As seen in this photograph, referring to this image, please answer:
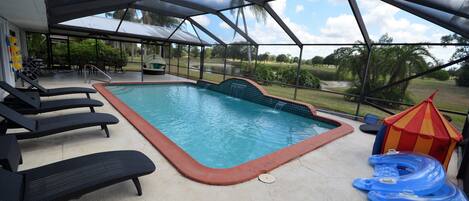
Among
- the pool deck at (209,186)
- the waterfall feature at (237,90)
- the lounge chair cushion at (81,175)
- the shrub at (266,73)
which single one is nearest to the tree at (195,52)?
the shrub at (266,73)

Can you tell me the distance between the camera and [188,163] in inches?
125

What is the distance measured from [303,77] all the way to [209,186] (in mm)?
12246

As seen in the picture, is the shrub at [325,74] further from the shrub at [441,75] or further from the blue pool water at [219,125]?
the blue pool water at [219,125]

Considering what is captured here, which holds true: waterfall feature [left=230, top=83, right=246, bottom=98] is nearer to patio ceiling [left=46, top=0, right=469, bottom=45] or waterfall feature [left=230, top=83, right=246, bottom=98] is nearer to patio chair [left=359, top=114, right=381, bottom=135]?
patio ceiling [left=46, top=0, right=469, bottom=45]

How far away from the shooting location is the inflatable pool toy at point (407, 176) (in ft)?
8.79

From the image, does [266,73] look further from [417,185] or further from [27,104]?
[417,185]

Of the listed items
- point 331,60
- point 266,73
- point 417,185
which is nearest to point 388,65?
point 331,60

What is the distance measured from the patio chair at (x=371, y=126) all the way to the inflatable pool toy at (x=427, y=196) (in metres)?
2.68

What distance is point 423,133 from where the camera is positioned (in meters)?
3.37

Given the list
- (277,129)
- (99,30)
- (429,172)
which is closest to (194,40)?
(99,30)

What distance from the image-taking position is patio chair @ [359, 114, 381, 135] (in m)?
5.43

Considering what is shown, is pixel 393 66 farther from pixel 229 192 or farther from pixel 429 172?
pixel 229 192

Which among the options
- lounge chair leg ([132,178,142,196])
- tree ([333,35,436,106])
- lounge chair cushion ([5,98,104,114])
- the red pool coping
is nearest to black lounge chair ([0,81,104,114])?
lounge chair cushion ([5,98,104,114])

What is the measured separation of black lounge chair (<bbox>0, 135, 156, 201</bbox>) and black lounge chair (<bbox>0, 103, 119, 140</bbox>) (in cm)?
115
